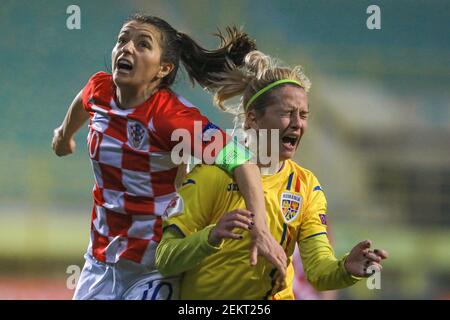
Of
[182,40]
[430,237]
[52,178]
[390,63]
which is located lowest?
[430,237]

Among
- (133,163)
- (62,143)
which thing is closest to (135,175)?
(133,163)

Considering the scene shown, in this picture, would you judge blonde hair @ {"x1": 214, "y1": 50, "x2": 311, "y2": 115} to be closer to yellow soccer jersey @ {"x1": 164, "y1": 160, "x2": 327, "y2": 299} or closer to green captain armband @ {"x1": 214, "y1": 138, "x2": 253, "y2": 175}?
green captain armband @ {"x1": 214, "y1": 138, "x2": 253, "y2": 175}

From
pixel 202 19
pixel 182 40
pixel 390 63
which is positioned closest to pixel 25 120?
pixel 202 19

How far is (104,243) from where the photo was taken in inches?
115

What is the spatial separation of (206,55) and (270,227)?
85cm

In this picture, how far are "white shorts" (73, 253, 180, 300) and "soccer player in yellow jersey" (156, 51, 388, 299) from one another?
0.07 meters

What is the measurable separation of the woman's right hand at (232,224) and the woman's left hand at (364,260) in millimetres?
375

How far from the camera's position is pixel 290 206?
2695 millimetres

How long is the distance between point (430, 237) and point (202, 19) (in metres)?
2.61

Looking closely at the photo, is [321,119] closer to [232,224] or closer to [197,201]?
[197,201]

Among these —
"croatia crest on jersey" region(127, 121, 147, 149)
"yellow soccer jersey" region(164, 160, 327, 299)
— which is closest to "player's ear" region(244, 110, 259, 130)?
"yellow soccer jersey" region(164, 160, 327, 299)

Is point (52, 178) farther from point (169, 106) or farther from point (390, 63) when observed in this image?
point (169, 106)

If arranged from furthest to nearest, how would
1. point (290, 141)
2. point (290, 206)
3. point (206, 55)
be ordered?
point (206, 55), point (290, 141), point (290, 206)

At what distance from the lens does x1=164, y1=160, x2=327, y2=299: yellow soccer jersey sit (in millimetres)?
2598
